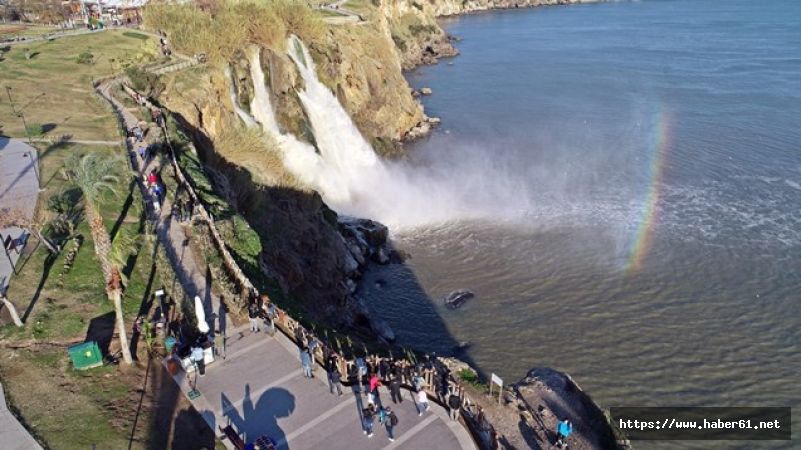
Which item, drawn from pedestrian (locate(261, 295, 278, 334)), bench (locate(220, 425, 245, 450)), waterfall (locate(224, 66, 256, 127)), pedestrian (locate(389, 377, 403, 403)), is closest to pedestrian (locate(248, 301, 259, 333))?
pedestrian (locate(261, 295, 278, 334))

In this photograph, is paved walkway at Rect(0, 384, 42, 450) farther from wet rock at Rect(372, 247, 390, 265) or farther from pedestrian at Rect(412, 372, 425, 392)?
wet rock at Rect(372, 247, 390, 265)

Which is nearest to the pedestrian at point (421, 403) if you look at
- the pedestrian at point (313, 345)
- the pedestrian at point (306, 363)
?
the pedestrian at point (306, 363)

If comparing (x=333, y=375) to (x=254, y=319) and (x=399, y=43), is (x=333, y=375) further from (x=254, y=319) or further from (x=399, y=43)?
(x=399, y=43)

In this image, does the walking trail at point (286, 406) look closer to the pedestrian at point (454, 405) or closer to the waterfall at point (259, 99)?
the pedestrian at point (454, 405)

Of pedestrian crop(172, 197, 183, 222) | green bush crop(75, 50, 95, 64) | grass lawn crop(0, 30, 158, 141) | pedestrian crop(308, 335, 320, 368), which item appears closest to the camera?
pedestrian crop(308, 335, 320, 368)

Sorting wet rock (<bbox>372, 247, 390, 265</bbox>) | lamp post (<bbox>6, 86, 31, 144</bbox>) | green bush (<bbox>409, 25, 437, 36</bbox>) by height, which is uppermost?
lamp post (<bbox>6, 86, 31, 144</bbox>)

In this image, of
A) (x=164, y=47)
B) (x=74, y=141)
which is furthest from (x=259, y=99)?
(x=74, y=141)
